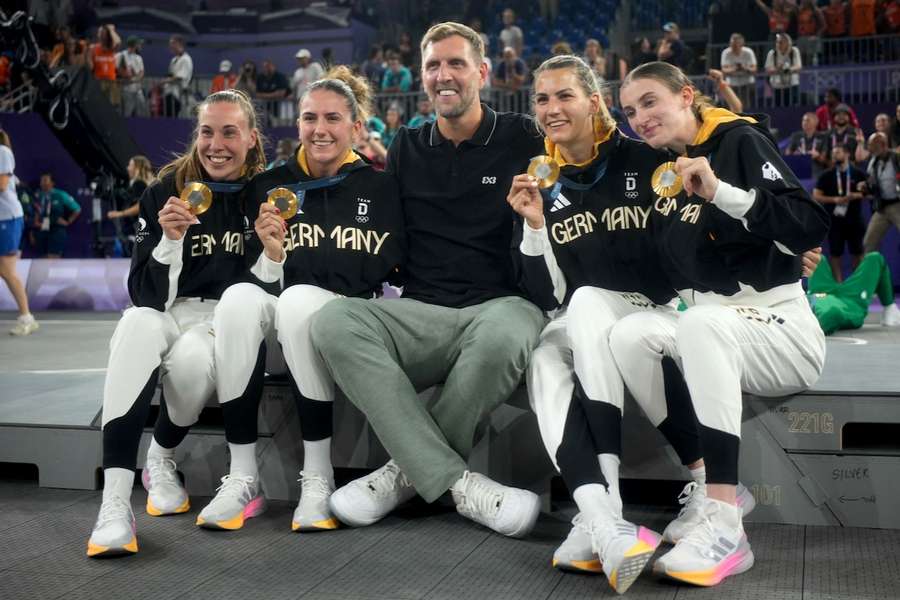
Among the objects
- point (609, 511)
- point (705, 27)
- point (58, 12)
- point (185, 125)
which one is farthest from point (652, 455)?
point (58, 12)

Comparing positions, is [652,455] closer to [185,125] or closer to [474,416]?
[474,416]

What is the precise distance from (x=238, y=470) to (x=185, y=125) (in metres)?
12.1

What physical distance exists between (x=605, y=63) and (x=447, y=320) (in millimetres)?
11170

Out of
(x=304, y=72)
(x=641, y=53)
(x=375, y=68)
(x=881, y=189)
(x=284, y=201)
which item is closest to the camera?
(x=284, y=201)

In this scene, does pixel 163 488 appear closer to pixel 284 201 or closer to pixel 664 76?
pixel 284 201

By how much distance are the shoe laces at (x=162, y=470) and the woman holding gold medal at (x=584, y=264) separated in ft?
4.06

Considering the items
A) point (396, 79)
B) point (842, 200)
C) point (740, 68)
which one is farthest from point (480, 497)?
point (396, 79)

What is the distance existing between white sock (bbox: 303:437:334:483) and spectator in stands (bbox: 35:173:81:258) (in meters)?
10.9

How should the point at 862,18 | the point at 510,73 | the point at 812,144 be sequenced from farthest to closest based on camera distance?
the point at 510,73, the point at 862,18, the point at 812,144

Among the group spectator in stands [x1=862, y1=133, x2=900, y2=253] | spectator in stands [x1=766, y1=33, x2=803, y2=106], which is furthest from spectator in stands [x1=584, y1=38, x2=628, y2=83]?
spectator in stands [x1=862, y1=133, x2=900, y2=253]

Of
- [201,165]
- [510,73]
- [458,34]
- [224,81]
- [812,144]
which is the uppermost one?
[224,81]

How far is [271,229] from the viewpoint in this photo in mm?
3031

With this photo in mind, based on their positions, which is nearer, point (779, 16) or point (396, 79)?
point (779, 16)

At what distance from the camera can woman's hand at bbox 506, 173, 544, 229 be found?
2840mm
